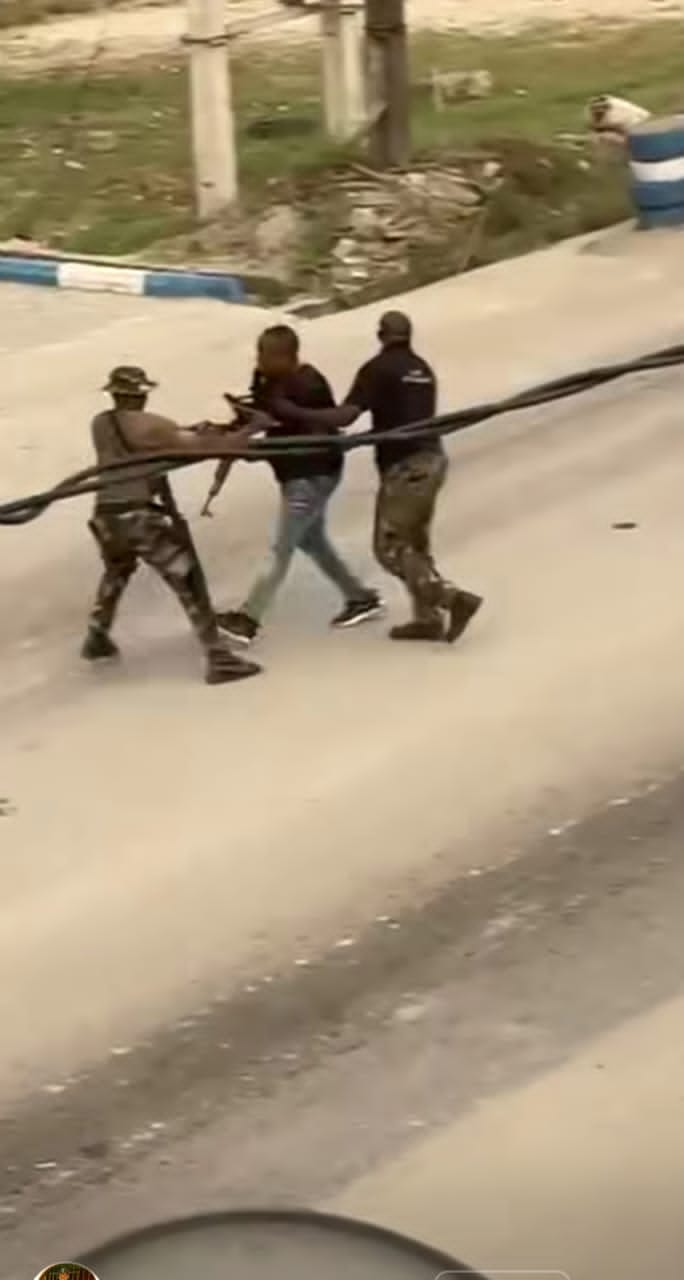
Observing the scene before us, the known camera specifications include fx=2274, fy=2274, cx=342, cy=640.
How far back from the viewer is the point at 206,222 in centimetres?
1498

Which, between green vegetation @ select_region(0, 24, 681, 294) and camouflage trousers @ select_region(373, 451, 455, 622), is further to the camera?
green vegetation @ select_region(0, 24, 681, 294)

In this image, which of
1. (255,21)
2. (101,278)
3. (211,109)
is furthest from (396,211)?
(255,21)

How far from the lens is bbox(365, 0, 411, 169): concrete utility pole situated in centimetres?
1499

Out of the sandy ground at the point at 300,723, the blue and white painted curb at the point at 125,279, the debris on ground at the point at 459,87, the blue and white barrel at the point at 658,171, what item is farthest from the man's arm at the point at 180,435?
the debris on ground at the point at 459,87

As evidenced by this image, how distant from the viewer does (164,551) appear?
8086 mm

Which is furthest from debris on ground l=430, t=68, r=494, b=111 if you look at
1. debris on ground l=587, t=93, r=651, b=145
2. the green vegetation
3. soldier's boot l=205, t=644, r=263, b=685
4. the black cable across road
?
the black cable across road

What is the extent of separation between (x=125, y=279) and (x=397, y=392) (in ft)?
20.0

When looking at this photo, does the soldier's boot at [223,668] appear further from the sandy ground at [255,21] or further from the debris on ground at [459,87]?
the sandy ground at [255,21]

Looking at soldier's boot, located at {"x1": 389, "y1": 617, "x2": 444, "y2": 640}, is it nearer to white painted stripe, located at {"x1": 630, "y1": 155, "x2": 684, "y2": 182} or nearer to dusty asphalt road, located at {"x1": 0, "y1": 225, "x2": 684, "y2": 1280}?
dusty asphalt road, located at {"x1": 0, "y1": 225, "x2": 684, "y2": 1280}

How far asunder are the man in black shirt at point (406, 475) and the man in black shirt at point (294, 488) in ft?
0.35

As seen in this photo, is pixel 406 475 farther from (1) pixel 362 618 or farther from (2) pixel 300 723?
(2) pixel 300 723

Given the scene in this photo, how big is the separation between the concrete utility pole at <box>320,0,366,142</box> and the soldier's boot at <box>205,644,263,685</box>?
8.64 meters

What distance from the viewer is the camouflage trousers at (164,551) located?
808cm

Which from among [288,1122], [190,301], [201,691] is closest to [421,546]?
[201,691]
